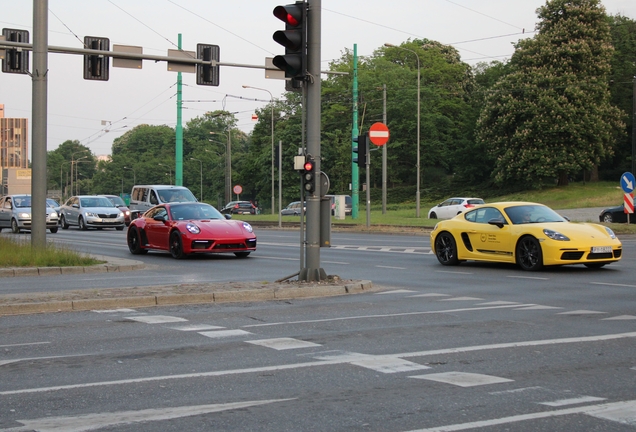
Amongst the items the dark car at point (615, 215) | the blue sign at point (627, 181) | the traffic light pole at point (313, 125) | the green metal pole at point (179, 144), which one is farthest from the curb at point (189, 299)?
the green metal pole at point (179, 144)

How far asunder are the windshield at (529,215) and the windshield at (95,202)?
28365mm

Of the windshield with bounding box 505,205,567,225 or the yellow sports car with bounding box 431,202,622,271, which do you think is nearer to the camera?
the yellow sports car with bounding box 431,202,622,271

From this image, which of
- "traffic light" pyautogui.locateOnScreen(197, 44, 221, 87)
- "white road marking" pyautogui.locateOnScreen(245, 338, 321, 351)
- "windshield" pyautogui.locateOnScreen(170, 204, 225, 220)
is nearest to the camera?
"white road marking" pyautogui.locateOnScreen(245, 338, 321, 351)

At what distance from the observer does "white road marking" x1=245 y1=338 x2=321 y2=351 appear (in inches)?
321

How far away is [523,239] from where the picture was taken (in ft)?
56.0

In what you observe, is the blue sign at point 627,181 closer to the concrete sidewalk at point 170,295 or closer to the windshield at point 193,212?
the windshield at point 193,212

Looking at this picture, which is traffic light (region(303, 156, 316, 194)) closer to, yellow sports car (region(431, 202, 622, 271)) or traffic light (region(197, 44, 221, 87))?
yellow sports car (region(431, 202, 622, 271))

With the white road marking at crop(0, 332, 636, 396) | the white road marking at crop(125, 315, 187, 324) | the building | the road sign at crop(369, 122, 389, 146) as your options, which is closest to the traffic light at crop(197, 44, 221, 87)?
the road sign at crop(369, 122, 389, 146)

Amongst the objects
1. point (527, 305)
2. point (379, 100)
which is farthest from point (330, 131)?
point (527, 305)

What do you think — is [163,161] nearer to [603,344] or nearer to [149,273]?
[149,273]

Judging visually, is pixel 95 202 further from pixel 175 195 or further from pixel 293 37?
pixel 293 37

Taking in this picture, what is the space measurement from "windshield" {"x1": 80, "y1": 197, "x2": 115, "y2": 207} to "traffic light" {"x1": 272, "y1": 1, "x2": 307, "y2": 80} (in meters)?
30.2

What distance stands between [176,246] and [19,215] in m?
16.8

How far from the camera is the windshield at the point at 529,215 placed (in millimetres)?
17406
